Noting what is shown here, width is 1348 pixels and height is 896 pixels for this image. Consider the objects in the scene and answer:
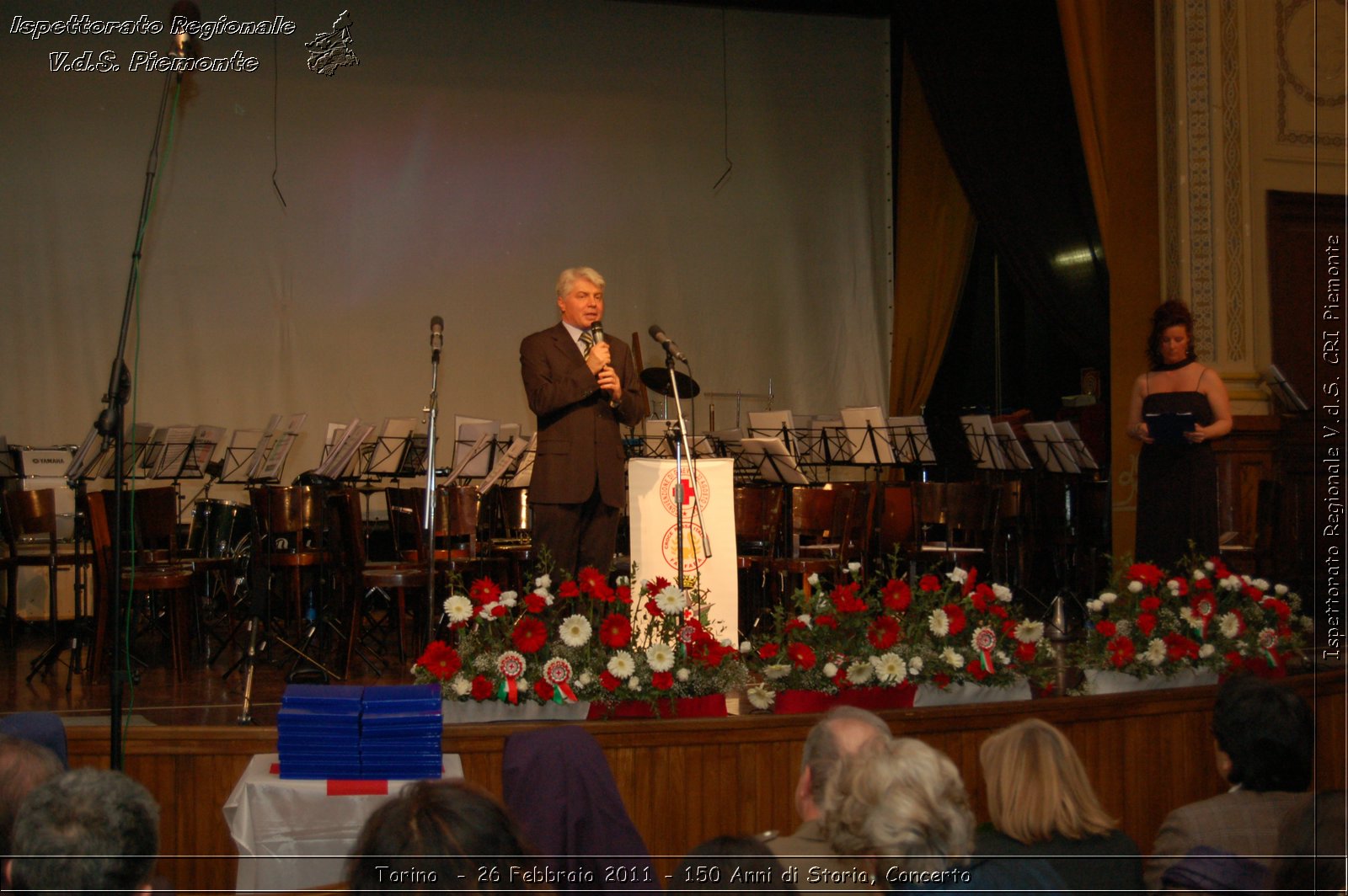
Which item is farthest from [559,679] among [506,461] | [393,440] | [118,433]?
[393,440]

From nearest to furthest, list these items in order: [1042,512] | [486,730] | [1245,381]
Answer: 1. [486,730]
2. [1245,381]
3. [1042,512]

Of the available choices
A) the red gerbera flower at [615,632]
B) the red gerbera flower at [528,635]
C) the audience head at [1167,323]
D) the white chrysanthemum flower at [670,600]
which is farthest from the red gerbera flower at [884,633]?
the audience head at [1167,323]

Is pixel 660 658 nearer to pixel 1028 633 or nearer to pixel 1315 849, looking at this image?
pixel 1028 633

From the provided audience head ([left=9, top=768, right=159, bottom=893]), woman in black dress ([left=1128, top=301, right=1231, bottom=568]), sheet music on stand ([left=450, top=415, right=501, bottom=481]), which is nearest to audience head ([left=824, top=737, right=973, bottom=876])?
audience head ([left=9, top=768, right=159, bottom=893])

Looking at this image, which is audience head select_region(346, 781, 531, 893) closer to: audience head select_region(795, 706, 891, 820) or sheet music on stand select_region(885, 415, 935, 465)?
audience head select_region(795, 706, 891, 820)

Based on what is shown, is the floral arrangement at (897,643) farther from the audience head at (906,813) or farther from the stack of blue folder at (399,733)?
the audience head at (906,813)

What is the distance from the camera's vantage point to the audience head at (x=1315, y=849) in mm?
1899

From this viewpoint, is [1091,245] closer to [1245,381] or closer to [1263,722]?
[1245,381]

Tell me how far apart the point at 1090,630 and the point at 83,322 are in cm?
797

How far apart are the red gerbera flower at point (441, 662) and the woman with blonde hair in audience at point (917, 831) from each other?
71.5 inches

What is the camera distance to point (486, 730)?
3.50 metres

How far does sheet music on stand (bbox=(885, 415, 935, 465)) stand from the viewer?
7.80 meters

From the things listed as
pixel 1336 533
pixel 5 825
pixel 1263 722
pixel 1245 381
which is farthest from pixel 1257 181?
pixel 5 825

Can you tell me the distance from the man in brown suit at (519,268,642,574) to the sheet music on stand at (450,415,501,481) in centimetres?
178
